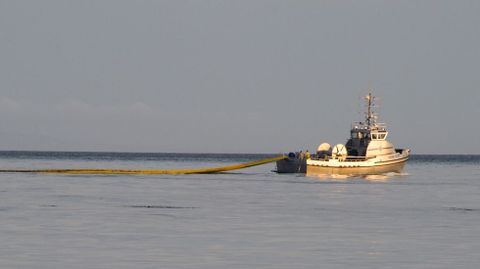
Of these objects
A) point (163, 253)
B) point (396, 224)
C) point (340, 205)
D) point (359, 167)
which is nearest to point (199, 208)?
point (340, 205)

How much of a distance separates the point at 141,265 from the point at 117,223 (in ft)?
55.0

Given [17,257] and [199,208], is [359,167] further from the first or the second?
[17,257]

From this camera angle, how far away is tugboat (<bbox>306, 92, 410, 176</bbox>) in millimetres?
125812

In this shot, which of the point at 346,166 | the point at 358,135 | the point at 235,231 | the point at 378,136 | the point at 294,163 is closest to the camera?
the point at 235,231

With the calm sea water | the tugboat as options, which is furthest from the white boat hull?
the calm sea water

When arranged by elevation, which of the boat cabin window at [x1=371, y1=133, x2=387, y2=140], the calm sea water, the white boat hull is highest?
the boat cabin window at [x1=371, y1=133, x2=387, y2=140]

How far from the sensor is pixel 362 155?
5157 inches

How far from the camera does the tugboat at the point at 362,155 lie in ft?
413

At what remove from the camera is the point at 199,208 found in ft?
206

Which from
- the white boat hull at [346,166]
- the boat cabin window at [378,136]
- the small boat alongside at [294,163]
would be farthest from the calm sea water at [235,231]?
the small boat alongside at [294,163]

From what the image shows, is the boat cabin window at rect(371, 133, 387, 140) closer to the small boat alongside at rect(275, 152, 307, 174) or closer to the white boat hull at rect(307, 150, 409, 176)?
the white boat hull at rect(307, 150, 409, 176)

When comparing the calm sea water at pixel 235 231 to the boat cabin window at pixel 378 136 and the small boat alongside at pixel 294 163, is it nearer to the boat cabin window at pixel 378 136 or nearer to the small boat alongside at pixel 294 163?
the boat cabin window at pixel 378 136

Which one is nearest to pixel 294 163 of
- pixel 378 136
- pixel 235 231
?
pixel 378 136

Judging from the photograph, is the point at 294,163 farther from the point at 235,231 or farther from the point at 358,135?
the point at 235,231
